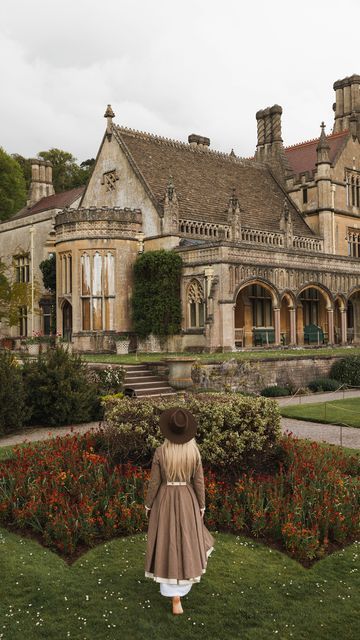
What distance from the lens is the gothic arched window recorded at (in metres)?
29.1

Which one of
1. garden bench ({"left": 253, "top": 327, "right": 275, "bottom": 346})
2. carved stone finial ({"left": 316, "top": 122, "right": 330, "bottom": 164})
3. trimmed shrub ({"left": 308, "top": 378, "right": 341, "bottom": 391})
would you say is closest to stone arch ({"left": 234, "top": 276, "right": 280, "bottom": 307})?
garden bench ({"left": 253, "top": 327, "right": 275, "bottom": 346})

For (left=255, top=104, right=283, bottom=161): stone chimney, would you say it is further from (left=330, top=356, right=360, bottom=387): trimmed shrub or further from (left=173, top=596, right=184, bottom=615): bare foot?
(left=173, top=596, right=184, bottom=615): bare foot

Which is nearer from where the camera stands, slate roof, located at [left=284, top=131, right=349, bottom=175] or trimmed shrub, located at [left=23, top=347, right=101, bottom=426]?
trimmed shrub, located at [left=23, top=347, right=101, bottom=426]

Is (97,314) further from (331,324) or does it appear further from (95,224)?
(331,324)

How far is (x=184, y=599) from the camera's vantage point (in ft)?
21.1

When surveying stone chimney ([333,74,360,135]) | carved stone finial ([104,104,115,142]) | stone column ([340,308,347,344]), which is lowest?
stone column ([340,308,347,344])

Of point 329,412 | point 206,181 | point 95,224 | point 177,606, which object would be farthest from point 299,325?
point 177,606

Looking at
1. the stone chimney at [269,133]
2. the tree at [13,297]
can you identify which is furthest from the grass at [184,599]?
the stone chimney at [269,133]

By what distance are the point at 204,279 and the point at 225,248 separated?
1806 millimetres

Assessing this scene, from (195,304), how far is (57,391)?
47.2 feet

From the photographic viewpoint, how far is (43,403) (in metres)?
15.8

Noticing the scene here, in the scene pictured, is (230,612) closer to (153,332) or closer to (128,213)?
(153,332)

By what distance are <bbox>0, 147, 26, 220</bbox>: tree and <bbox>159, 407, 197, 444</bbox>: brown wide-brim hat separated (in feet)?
181

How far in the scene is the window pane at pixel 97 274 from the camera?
31141 mm
